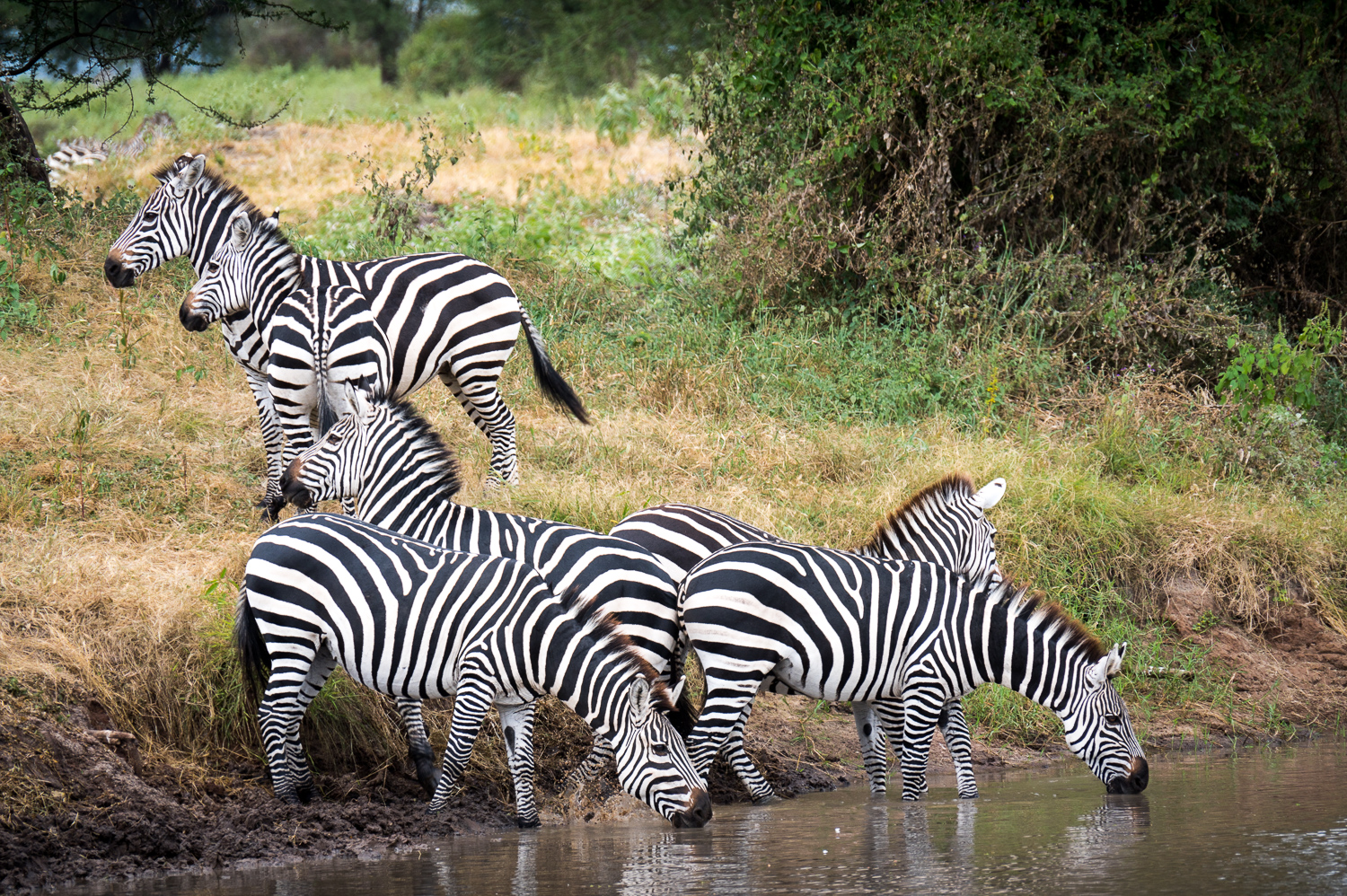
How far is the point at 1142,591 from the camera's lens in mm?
9359

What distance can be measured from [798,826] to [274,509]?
3.80 metres

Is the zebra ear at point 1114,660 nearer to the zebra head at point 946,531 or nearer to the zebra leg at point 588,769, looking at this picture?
the zebra head at point 946,531

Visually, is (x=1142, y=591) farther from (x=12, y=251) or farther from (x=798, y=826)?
(x=12, y=251)

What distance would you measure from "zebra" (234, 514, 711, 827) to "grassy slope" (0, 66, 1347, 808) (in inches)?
21.6

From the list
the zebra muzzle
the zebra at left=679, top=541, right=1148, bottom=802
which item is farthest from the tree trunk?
the zebra at left=679, top=541, right=1148, bottom=802

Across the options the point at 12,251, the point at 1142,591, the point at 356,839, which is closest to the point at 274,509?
the point at 356,839

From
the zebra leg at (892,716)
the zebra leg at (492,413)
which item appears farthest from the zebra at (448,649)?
the zebra leg at (492,413)

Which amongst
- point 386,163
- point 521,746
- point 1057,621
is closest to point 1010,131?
point 1057,621

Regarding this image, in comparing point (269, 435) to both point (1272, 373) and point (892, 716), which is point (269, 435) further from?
point (1272, 373)

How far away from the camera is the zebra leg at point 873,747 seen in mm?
7062

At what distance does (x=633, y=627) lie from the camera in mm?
6559

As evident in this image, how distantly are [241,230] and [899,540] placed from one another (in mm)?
4510

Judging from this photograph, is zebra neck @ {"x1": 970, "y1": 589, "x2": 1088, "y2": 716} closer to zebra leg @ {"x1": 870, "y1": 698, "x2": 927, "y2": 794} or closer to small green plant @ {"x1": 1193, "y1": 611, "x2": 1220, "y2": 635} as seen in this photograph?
zebra leg @ {"x1": 870, "y1": 698, "x2": 927, "y2": 794}

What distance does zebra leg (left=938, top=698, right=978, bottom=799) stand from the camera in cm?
679
